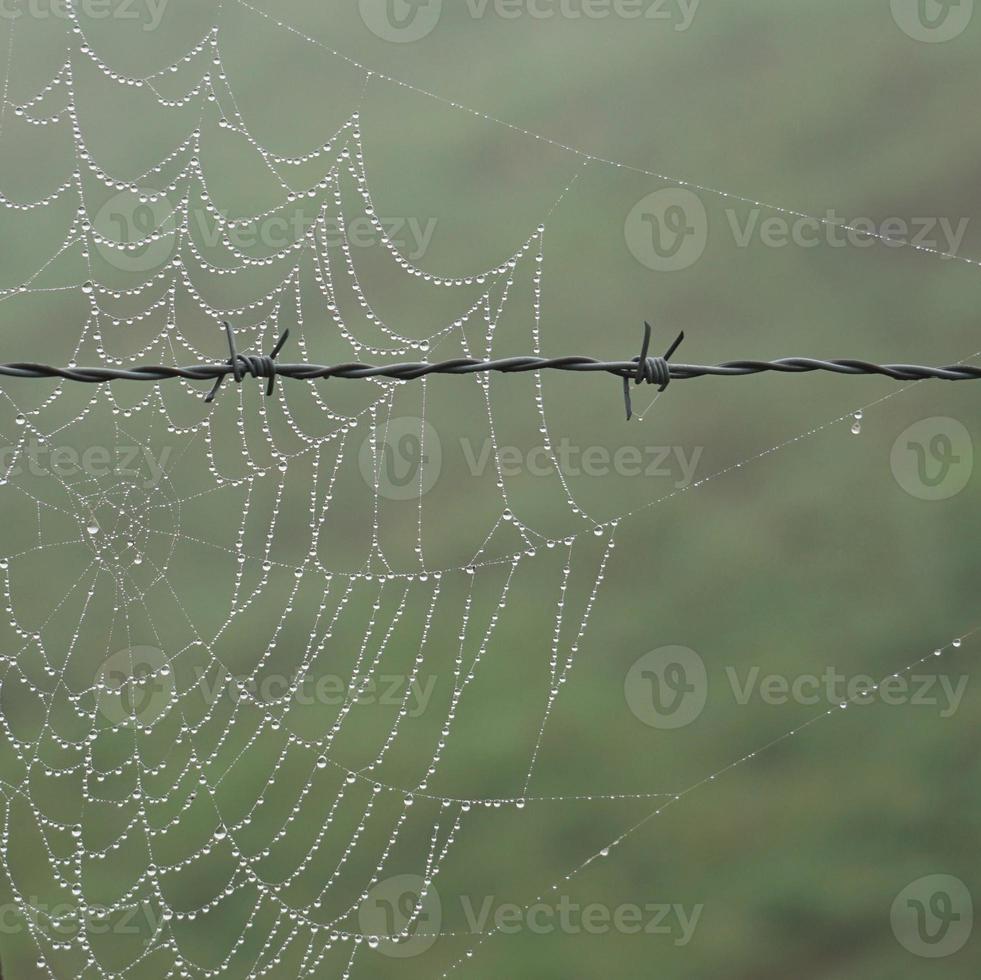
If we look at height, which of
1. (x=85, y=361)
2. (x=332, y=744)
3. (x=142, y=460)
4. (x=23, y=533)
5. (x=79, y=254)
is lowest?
(x=332, y=744)

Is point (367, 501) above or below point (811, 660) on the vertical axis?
above

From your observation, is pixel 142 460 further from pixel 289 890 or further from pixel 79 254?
pixel 289 890

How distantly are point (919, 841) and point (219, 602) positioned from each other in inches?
89.5

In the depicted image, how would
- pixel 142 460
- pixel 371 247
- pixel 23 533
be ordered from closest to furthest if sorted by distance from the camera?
1. pixel 142 460
2. pixel 23 533
3. pixel 371 247

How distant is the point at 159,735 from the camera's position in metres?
3.29

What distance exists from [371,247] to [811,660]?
193 centimetres

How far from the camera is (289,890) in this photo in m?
3.32

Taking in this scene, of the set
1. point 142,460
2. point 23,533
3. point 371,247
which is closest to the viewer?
point 142,460

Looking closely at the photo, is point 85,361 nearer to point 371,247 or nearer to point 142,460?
point 142,460

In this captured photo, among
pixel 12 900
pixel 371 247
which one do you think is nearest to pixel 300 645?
pixel 12 900

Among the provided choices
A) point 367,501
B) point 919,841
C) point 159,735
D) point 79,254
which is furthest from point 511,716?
point 79,254

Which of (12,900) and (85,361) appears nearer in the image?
(12,900)

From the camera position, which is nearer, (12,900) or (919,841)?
(12,900)

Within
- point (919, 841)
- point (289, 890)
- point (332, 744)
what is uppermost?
point (332, 744)
